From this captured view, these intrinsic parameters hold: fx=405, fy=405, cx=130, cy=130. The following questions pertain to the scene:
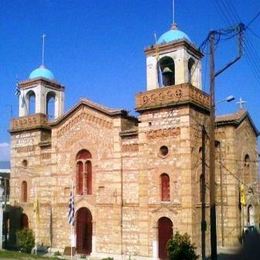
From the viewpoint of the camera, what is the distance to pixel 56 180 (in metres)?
28.3

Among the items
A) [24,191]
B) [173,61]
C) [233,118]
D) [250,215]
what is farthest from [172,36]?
[24,191]

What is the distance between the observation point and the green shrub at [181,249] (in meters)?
19.9

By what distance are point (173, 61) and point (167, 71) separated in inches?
30.2

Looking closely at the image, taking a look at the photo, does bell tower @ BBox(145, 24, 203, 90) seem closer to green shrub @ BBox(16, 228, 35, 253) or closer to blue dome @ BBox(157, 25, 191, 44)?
blue dome @ BBox(157, 25, 191, 44)

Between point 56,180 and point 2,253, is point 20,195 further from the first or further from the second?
point 2,253

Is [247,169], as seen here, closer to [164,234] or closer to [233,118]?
[233,118]

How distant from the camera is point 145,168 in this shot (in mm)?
23625

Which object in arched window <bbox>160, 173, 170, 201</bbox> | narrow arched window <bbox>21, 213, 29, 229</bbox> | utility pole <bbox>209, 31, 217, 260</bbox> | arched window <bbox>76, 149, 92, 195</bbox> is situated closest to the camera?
utility pole <bbox>209, 31, 217, 260</bbox>

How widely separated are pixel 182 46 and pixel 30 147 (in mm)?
14030

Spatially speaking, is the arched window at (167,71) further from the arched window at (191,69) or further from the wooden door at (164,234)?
Result: the wooden door at (164,234)

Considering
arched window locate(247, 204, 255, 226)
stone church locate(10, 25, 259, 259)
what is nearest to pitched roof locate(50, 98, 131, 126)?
stone church locate(10, 25, 259, 259)

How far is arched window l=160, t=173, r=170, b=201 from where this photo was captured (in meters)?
22.8

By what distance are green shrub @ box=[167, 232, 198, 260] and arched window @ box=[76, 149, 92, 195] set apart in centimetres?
795

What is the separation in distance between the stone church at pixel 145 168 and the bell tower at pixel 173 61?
59mm
